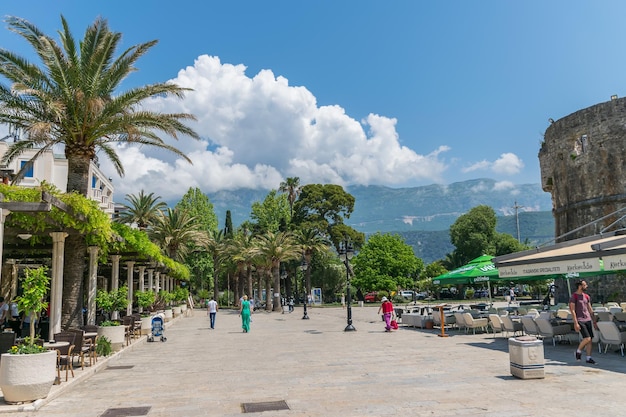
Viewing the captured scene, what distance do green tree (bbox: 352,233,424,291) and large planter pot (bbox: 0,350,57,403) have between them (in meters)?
51.6

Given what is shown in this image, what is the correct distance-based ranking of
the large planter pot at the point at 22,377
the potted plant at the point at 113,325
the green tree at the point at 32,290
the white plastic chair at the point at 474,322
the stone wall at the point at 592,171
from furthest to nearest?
the stone wall at the point at 592,171 → the white plastic chair at the point at 474,322 → the potted plant at the point at 113,325 → the green tree at the point at 32,290 → the large planter pot at the point at 22,377

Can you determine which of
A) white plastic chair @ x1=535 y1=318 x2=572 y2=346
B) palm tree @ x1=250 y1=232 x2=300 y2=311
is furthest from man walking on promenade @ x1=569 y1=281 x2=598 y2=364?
palm tree @ x1=250 y1=232 x2=300 y2=311

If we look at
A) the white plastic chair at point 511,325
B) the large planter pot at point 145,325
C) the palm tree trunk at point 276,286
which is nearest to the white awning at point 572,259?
the white plastic chair at point 511,325

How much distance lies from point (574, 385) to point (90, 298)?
14.8 m

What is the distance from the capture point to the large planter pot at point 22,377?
747 cm

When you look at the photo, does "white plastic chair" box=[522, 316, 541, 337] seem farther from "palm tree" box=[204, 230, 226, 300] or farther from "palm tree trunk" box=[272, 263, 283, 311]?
"palm tree" box=[204, 230, 226, 300]

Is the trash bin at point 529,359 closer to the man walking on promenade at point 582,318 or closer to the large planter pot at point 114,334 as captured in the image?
the man walking on promenade at point 582,318

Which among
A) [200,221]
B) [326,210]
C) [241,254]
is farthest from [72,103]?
[326,210]

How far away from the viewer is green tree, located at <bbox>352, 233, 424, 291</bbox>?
57.9 meters

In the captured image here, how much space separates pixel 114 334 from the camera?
14.2 m

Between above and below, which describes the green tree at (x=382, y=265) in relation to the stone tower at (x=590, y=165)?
below

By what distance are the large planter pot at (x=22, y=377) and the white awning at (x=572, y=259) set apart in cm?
1027

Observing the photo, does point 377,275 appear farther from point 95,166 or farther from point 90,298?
point 90,298

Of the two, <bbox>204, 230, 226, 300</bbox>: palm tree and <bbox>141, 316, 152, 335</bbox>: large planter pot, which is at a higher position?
<bbox>204, 230, 226, 300</bbox>: palm tree
